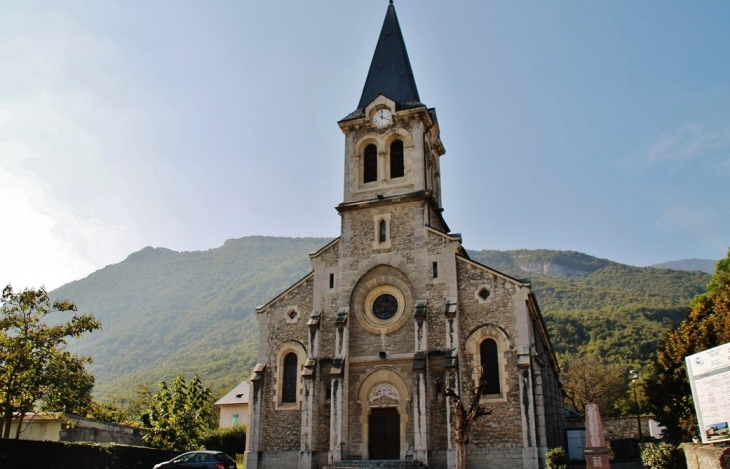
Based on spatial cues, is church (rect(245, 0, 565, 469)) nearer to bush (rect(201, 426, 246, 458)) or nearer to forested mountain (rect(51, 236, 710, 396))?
bush (rect(201, 426, 246, 458))

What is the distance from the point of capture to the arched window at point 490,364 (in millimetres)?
25531

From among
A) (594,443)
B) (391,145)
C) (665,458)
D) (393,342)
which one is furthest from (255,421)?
(665,458)

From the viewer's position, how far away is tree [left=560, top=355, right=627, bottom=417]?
61.9 metres

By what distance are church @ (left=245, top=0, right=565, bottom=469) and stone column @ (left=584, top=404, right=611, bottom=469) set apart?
10.7ft

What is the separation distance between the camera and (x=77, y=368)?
76.6ft

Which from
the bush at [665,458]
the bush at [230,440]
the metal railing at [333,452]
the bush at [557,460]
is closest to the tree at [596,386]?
the bush at [230,440]

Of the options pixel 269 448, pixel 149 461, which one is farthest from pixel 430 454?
pixel 149 461

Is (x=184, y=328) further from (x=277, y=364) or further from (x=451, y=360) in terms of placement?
(x=451, y=360)

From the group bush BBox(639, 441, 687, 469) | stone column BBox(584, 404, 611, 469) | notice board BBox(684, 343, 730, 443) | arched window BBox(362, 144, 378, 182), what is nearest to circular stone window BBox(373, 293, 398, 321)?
arched window BBox(362, 144, 378, 182)

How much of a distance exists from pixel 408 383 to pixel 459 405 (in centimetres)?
632

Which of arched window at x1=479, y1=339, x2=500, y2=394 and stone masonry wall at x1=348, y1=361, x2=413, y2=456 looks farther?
stone masonry wall at x1=348, y1=361, x2=413, y2=456

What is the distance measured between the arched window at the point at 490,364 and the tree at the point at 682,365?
8.19m

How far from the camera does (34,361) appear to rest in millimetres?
22250

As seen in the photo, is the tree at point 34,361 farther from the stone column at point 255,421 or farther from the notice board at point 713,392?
the notice board at point 713,392
